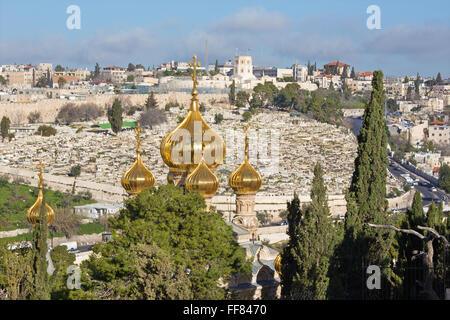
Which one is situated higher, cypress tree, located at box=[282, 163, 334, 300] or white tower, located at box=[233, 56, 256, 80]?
white tower, located at box=[233, 56, 256, 80]

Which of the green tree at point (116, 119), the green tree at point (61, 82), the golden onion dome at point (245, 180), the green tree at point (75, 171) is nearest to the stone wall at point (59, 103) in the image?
the green tree at point (116, 119)

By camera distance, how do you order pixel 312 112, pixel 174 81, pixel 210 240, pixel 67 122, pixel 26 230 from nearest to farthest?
Result: pixel 210 240
pixel 26 230
pixel 67 122
pixel 312 112
pixel 174 81

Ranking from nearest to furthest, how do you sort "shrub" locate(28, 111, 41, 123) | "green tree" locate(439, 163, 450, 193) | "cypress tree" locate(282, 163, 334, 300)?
1. "cypress tree" locate(282, 163, 334, 300)
2. "green tree" locate(439, 163, 450, 193)
3. "shrub" locate(28, 111, 41, 123)

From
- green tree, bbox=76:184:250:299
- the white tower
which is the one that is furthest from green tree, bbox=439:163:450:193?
the white tower

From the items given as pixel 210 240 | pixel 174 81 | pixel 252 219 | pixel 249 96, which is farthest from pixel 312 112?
pixel 210 240

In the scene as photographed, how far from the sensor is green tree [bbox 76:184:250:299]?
11.2 metres

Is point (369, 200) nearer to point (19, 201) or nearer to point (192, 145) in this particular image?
point (192, 145)

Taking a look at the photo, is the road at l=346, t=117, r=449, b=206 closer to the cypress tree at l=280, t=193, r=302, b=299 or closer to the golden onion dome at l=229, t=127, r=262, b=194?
the golden onion dome at l=229, t=127, r=262, b=194

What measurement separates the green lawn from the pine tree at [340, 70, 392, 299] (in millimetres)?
22272

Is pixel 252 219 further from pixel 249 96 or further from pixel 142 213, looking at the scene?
pixel 249 96

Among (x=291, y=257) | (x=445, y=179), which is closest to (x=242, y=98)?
(x=445, y=179)

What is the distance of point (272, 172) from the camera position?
46.8 metres

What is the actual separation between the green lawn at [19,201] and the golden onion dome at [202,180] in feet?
62.7

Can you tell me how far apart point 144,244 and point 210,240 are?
1.24 metres
